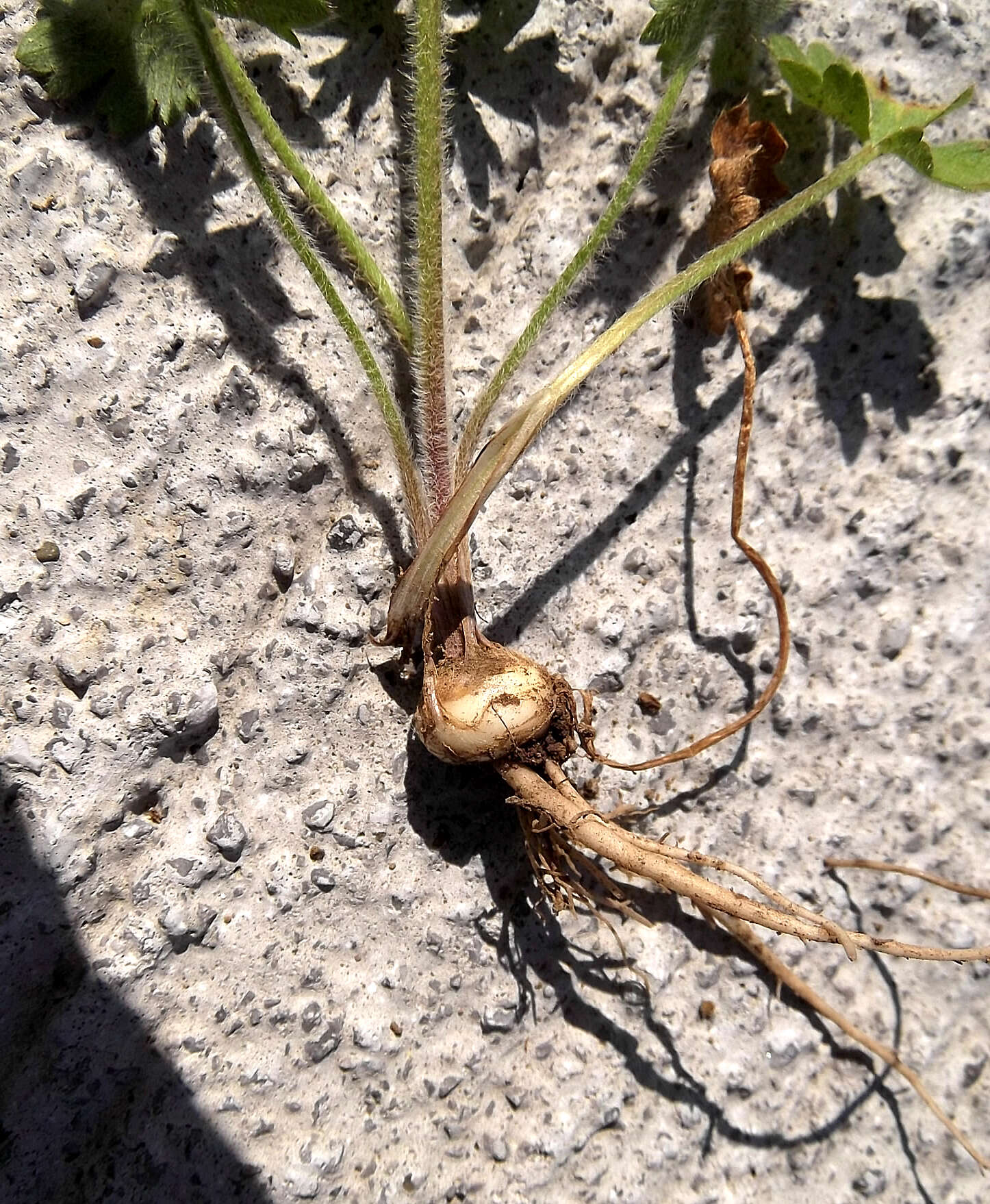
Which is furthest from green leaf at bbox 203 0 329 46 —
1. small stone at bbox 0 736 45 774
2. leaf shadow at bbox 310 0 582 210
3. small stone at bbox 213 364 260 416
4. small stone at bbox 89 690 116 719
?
small stone at bbox 0 736 45 774

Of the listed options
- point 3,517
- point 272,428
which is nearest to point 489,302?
point 272,428

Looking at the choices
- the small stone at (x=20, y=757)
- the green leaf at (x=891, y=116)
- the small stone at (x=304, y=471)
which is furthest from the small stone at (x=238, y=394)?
the green leaf at (x=891, y=116)

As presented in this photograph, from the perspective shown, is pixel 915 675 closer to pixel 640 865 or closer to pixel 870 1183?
pixel 640 865

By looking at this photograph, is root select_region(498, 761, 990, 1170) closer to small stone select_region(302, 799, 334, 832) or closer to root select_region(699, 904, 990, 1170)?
root select_region(699, 904, 990, 1170)

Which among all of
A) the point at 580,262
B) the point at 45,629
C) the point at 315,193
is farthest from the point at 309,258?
the point at 45,629

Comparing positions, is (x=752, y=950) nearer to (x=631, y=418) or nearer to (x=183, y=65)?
(x=631, y=418)

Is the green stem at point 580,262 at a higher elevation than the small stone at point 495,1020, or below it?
higher

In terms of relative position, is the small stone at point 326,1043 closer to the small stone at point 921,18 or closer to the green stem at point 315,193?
the green stem at point 315,193
